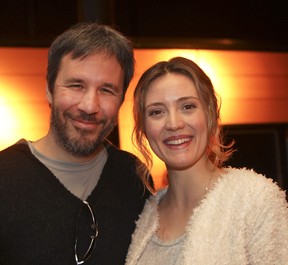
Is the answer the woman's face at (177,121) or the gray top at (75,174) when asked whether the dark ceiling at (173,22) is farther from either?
the woman's face at (177,121)

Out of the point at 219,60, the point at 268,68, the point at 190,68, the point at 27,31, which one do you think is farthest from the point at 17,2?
the point at 190,68

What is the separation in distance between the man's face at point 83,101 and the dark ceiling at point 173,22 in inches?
70.9

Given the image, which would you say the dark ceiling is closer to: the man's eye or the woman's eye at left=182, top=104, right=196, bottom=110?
the man's eye

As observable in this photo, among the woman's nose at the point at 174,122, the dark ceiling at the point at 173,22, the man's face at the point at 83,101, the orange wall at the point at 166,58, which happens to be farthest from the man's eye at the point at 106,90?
the dark ceiling at the point at 173,22

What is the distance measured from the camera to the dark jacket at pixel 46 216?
1763mm

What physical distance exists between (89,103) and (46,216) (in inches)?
17.1

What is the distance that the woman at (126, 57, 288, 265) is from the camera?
164cm

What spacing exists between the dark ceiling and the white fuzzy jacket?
228cm

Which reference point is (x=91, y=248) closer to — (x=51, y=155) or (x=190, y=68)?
(x=51, y=155)

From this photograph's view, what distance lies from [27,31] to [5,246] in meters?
2.35

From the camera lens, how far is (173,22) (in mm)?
4148

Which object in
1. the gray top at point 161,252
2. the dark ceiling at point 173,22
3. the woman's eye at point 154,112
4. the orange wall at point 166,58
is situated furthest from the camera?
the dark ceiling at point 173,22

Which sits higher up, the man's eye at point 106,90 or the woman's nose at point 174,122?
the man's eye at point 106,90

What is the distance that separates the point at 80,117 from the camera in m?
1.91
